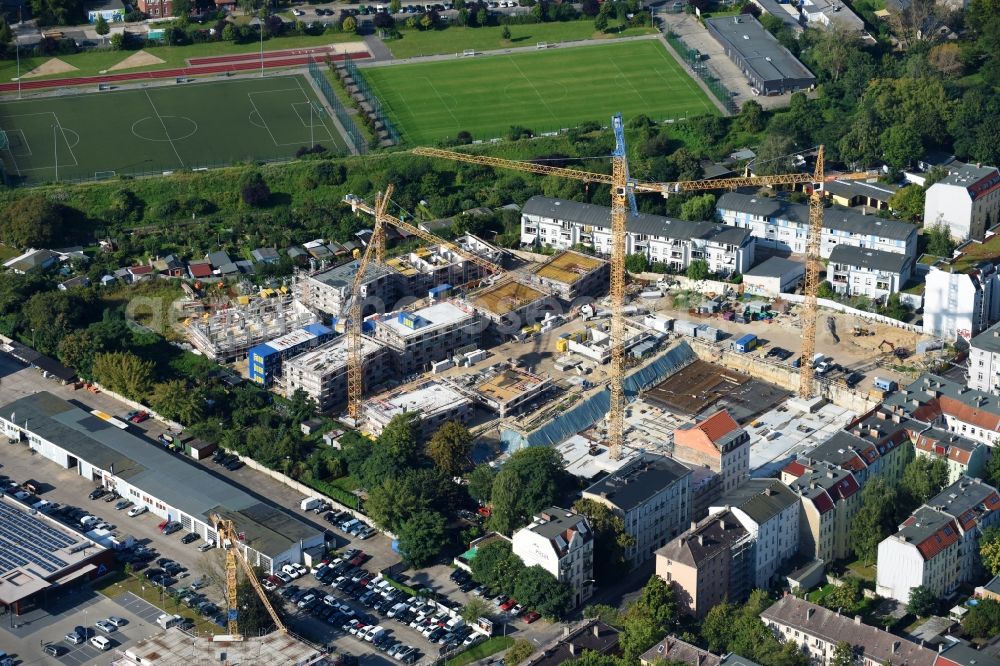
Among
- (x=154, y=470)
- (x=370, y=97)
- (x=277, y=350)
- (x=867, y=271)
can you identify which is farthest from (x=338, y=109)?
(x=154, y=470)

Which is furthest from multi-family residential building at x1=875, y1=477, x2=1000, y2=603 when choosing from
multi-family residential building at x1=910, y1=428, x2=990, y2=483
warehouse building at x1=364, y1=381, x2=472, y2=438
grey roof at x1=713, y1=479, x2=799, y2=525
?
warehouse building at x1=364, y1=381, x2=472, y2=438

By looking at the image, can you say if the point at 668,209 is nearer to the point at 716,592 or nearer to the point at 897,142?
the point at 897,142

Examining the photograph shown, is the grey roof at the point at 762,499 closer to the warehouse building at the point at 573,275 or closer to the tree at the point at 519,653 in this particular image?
the tree at the point at 519,653

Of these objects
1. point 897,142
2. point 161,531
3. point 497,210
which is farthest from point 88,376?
point 897,142

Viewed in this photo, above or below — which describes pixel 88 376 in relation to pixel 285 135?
below

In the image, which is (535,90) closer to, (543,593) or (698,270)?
(698,270)
